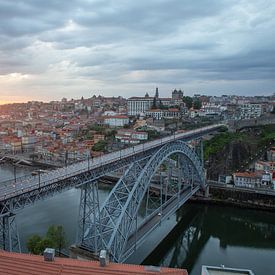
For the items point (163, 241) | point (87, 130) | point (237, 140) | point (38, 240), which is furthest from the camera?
point (87, 130)

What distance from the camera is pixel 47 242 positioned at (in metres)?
13.3

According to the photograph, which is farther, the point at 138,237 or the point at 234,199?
the point at 234,199

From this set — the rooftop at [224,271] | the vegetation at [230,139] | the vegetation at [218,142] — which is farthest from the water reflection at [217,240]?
the rooftop at [224,271]

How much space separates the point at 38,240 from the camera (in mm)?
13758

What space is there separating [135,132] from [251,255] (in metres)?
28.3

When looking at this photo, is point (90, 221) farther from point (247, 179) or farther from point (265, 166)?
point (265, 166)

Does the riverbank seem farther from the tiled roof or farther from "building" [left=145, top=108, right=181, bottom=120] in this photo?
"building" [left=145, top=108, right=181, bottom=120]

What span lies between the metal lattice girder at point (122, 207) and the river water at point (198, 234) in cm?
298

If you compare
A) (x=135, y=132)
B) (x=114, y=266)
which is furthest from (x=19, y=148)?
(x=114, y=266)

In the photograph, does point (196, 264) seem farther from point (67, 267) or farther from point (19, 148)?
point (19, 148)

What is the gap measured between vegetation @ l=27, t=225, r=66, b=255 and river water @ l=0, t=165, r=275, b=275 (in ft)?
7.11

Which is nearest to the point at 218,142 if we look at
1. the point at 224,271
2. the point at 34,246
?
the point at 34,246

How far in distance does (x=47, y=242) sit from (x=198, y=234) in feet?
34.2

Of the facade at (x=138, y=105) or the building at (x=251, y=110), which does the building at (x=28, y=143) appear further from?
the building at (x=251, y=110)
